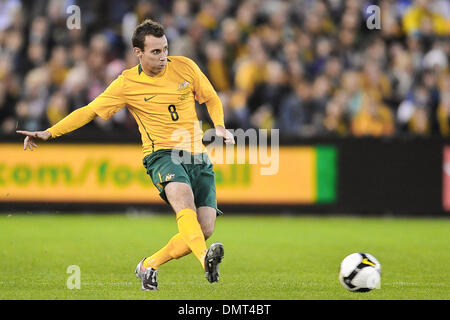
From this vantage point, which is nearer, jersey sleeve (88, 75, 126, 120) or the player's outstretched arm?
the player's outstretched arm

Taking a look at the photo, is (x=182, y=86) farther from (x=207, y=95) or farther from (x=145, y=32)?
(x=145, y=32)

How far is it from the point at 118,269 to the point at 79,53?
8.32m

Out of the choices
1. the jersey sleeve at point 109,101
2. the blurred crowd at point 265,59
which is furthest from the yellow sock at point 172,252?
the blurred crowd at point 265,59

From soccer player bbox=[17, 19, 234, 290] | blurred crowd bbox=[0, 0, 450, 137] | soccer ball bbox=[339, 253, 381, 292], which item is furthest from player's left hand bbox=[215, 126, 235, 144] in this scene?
blurred crowd bbox=[0, 0, 450, 137]

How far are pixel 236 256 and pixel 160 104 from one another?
3.30 metres

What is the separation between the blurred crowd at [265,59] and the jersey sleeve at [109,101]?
7.97 m

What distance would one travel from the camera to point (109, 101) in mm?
8641

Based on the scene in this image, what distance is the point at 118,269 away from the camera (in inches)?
393

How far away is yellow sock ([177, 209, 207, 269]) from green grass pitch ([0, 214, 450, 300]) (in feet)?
1.35

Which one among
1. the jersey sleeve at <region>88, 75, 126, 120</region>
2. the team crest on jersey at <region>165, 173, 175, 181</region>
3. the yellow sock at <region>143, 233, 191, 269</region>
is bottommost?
the yellow sock at <region>143, 233, 191, 269</region>

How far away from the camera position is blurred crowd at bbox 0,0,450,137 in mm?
16984

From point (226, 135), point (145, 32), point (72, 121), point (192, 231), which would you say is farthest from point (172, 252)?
point (145, 32)

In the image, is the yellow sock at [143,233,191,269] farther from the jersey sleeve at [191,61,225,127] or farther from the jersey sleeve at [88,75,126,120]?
the jersey sleeve at [88,75,126,120]

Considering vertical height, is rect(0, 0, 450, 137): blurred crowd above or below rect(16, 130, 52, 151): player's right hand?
above
